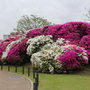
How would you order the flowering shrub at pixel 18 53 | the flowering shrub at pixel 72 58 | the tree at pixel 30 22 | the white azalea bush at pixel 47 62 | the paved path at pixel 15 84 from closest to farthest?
the paved path at pixel 15 84
the flowering shrub at pixel 72 58
the white azalea bush at pixel 47 62
the flowering shrub at pixel 18 53
the tree at pixel 30 22

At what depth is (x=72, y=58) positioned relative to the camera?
463 inches

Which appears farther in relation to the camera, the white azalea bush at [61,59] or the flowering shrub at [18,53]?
the flowering shrub at [18,53]

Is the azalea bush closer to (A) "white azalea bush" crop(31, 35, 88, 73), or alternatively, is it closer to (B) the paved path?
(A) "white azalea bush" crop(31, 35, 88, 73)

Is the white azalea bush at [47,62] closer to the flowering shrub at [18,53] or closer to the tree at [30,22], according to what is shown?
the flowering shrub at [18,53]

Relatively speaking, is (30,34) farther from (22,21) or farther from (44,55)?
(22,21)

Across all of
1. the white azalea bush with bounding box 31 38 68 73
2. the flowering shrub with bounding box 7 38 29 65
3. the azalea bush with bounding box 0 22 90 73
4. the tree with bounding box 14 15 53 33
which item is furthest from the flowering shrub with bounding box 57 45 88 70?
the tree with bounding box 14 15 53 33

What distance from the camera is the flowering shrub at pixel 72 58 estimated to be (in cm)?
1179

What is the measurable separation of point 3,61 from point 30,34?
5.14 metres

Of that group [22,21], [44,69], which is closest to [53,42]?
[44,69]

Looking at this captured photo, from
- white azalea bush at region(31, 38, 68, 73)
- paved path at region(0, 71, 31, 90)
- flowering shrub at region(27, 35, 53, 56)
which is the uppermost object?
flowering shrub at region(27, 35, 53, 56)

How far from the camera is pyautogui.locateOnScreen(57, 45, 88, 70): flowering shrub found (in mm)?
11789

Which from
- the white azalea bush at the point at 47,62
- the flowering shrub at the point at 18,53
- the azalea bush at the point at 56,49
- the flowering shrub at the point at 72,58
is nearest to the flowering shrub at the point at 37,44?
the azalea bush at the point at 56,49

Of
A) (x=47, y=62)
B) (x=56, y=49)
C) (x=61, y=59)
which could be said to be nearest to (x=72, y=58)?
(x=61, y=59)

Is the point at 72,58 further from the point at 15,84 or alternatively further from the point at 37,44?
the point at 15,84
